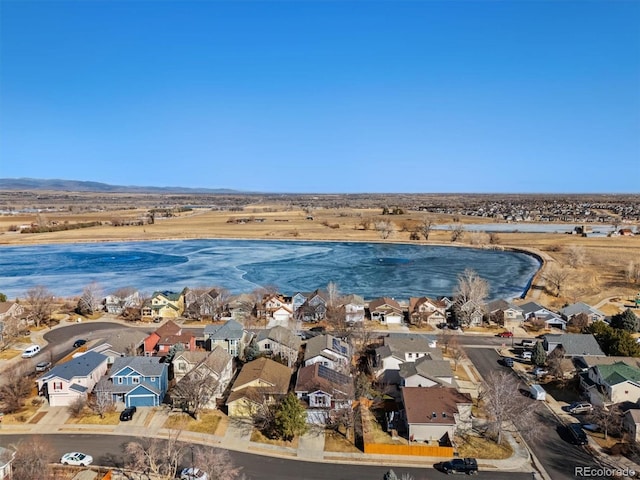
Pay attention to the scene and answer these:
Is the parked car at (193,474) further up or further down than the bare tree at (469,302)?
further down

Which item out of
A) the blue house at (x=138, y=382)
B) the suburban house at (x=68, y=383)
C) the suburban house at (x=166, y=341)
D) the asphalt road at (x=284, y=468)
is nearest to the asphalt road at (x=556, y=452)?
the asphalt road at (x=284, y=468)

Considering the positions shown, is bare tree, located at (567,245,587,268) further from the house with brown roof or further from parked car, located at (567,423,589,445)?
parked car, located at (567,423,589,445)

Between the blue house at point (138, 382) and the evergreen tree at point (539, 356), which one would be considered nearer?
the blue house at point (138, 382)

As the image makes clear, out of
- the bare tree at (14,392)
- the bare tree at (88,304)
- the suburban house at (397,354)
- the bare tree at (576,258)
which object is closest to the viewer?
the bare tree at (14,392)

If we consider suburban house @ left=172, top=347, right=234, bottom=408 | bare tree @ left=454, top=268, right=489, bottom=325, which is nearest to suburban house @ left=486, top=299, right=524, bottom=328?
bare tree @ left=454, top=268, right=489, bottom=325

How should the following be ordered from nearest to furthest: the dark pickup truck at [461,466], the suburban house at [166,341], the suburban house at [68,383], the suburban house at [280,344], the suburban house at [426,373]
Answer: the dark pickup truck at [461,466]
the suburban house at [68,383]
the suburban house at [426,373]
the suburban house at [280,344]
the suburban house at [166,341]

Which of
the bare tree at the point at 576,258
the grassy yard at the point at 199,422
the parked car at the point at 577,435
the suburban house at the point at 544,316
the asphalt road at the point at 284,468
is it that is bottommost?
the asphalt road at the point at 284,468

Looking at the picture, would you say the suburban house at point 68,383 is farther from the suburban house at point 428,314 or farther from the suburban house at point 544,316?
the suburban house at point 544,316
